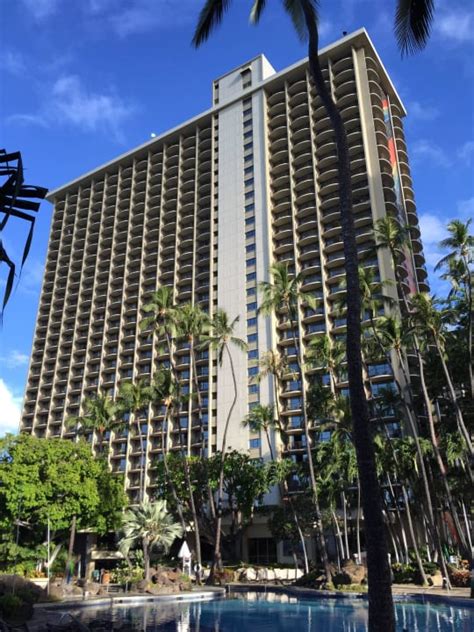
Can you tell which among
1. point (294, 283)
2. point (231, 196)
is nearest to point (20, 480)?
point (294, 283)

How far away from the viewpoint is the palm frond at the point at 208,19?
632 inches

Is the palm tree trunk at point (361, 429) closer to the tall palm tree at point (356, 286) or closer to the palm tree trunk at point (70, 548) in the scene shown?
the tall palm tree at point (356, 286)

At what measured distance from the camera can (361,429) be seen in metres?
13.1

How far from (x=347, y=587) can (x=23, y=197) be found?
3498 centimetres

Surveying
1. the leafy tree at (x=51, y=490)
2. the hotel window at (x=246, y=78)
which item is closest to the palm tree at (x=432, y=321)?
the leafy tree at (x=51, y=490)

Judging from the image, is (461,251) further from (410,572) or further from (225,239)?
(225,239)

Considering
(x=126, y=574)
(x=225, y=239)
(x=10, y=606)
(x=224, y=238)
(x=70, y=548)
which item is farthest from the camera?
(x=224, y=238)

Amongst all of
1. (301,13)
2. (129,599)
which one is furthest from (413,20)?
(129,599)

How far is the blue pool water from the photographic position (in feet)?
73.4

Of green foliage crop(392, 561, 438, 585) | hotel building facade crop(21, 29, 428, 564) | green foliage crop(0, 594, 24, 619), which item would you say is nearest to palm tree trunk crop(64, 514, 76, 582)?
hotel building facade crop(21, 29, 428, 564)

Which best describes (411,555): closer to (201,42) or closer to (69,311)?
(201,42)

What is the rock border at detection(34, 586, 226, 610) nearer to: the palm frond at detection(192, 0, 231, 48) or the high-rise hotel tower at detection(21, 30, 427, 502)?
the palm frond at detection(192, 0, 231, 48)

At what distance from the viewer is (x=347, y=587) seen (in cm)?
3528

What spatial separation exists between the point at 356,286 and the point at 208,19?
9061mm
